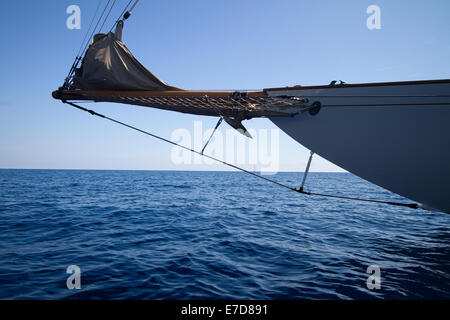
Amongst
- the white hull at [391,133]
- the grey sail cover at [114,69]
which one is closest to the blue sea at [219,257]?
the white hull at [391,133]

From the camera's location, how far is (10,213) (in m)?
13.5

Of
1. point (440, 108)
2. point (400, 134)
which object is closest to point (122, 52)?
point (400, 134)

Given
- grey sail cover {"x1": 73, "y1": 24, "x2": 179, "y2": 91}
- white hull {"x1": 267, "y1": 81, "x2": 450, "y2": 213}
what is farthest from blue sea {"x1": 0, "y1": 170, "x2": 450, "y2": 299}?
grey sail cover {"x1": 73, "y1": 24, "x2": 179, "y2": 91}

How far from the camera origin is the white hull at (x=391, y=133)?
4.87m

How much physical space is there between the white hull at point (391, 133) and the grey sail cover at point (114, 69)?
3.27 m

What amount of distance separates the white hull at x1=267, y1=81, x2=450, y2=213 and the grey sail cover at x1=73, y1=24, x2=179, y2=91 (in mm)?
3267

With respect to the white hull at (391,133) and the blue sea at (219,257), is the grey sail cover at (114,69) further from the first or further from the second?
the blue sea at (219,257)

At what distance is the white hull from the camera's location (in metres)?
4.87

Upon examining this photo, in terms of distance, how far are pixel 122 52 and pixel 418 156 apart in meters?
7.52

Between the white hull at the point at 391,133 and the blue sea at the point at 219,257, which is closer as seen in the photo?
the white hull at the point at 391,133

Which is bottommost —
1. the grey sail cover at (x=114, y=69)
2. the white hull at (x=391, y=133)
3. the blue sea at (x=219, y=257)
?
the blue sea at (x=219, y=257)

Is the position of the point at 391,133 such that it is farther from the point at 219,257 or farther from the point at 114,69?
the point at 114,69
